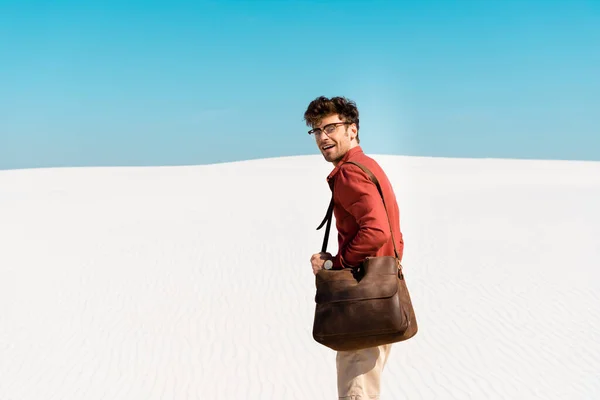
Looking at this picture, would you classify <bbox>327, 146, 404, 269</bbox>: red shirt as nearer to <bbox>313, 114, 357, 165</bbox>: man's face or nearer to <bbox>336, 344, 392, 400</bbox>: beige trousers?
<bbox>313, 114, 357, 165</bbox>: man's face

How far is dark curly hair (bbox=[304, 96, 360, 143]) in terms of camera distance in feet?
10.6

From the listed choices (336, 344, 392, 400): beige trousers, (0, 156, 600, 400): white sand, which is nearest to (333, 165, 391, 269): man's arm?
(336, 344, 392, 400): beige trousers

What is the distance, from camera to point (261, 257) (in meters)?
13.4

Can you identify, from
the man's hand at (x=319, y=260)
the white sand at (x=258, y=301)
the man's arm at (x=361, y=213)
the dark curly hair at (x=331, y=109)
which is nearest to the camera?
the man's arm at (x=361, y=213)

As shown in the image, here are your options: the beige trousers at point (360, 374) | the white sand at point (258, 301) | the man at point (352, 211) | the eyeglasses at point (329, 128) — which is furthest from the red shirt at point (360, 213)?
the white sand at point (258, 301)

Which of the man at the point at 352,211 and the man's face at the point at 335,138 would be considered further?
the man's face at the point at 335,138

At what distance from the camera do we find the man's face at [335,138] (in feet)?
10.6

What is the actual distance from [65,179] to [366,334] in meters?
32.0

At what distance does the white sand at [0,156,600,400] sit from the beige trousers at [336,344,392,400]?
4.07 meters

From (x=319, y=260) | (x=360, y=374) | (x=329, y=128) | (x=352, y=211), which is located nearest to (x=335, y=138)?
(x=329, y=128)

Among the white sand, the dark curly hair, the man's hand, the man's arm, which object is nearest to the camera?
the man's arm

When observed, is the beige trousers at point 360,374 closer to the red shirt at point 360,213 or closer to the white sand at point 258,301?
the red shirt at point 360,213

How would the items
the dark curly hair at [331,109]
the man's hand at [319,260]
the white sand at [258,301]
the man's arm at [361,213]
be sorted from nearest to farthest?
the man's arm at [361,213], the man's hand at [319,260], the dark curly hair at [331,109], the white sand at [258,301]

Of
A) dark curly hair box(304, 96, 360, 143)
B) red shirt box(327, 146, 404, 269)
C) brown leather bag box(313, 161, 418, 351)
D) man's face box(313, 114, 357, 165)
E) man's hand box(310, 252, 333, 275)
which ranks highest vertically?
dark curly hair box(304, 96, 360, 143)
